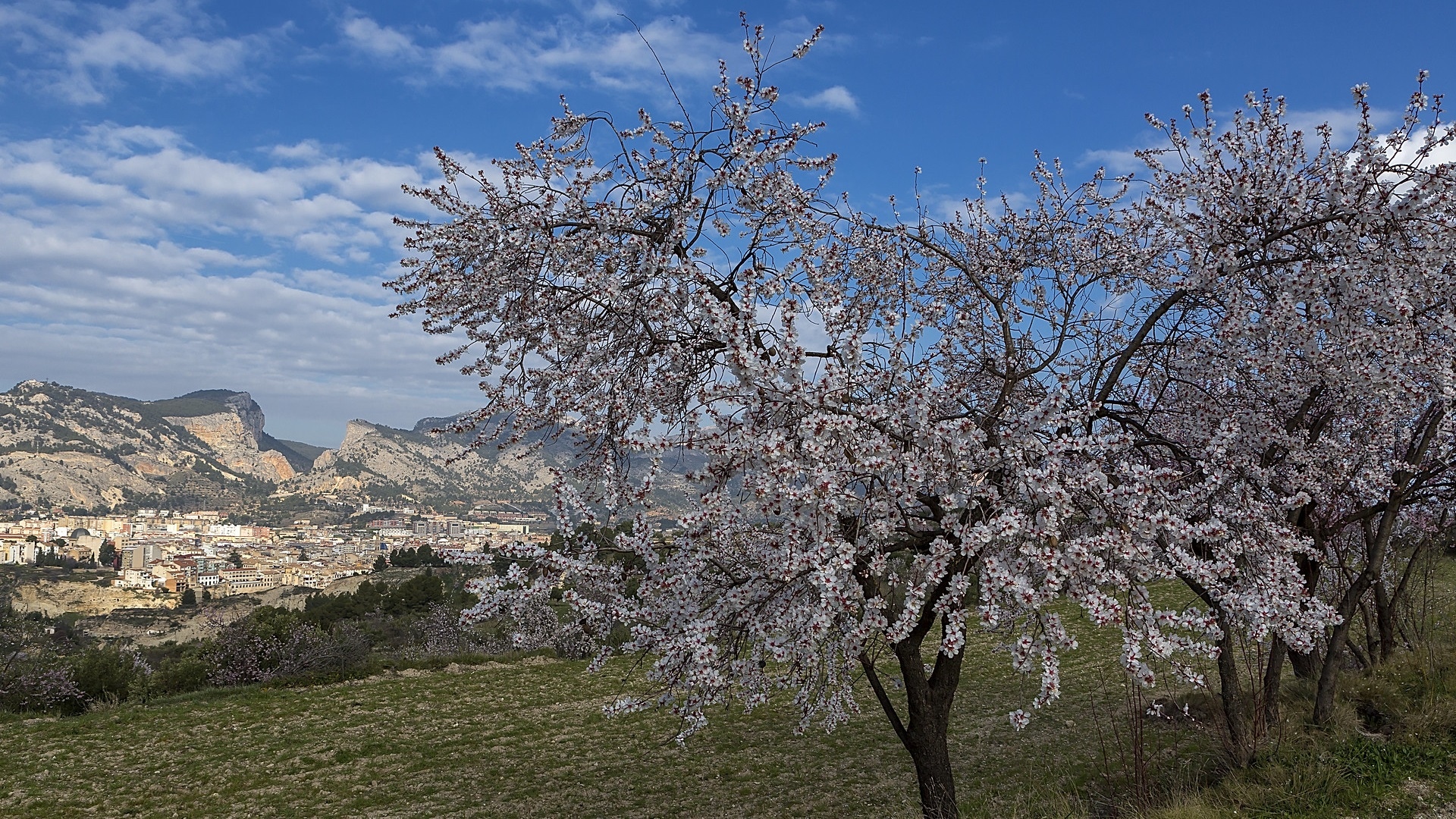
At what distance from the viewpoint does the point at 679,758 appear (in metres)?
9.99

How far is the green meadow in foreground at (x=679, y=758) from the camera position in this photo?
562 centimetres

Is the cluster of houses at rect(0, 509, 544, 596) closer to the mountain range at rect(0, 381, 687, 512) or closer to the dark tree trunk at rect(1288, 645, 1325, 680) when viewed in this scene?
the mountain range at rect(0, 381, 687, 512)

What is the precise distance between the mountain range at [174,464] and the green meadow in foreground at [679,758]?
327 feet

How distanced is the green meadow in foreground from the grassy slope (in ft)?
0.11

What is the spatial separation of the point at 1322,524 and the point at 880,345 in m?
4.34

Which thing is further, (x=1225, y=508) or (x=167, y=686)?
(x=167, y=686)

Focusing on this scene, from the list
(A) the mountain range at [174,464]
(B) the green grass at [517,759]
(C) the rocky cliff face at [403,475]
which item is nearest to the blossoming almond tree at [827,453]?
(B) the green grass at [517,759]

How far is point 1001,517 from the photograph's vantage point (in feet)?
13.2


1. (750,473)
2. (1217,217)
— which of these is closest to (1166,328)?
(1217,217)

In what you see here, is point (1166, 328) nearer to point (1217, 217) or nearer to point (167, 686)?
point (1217, 217)

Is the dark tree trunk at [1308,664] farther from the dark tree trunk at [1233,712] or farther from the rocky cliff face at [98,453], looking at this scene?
the rocky cliff face at [98,453]

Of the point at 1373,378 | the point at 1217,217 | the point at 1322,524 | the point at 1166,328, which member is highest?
the point at 1217,217

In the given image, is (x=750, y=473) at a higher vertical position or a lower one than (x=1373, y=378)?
lower

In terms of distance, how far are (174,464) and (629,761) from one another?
17587 cm
